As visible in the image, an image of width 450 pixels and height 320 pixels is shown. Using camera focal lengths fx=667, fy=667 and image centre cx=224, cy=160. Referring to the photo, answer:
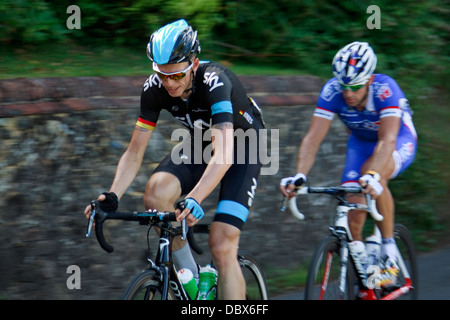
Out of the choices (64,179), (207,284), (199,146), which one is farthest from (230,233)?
(64,179)

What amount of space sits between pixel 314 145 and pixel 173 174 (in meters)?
1.48

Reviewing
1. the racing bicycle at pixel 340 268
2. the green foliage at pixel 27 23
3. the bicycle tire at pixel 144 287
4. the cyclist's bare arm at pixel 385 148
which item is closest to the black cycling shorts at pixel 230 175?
the racing bicycle at pixel 340 268

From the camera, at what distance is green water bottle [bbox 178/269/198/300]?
15.0ft

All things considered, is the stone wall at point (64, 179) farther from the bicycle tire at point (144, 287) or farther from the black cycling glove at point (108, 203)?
the bicycle tire at point (144, 287)

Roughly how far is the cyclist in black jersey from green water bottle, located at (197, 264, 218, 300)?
0.10 m

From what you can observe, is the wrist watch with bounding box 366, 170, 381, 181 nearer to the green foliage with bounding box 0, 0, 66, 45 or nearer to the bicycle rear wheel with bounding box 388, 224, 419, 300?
the bicycle rear wheel with bounding box 388, 224, 419, 300

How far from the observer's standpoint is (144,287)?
4.10 m

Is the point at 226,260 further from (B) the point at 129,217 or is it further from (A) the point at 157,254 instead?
(B) the point at 129,217

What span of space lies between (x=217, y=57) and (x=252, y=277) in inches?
174

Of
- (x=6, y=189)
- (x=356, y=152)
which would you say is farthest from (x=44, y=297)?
(x=356, y=152)

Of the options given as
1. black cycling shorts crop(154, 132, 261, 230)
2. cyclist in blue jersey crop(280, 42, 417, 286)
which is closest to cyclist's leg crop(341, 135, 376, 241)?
cyclist in blue jersey crop(280, 42, 417, 286)

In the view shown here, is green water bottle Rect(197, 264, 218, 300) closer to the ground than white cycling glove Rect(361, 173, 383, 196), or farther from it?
closer to the ground
